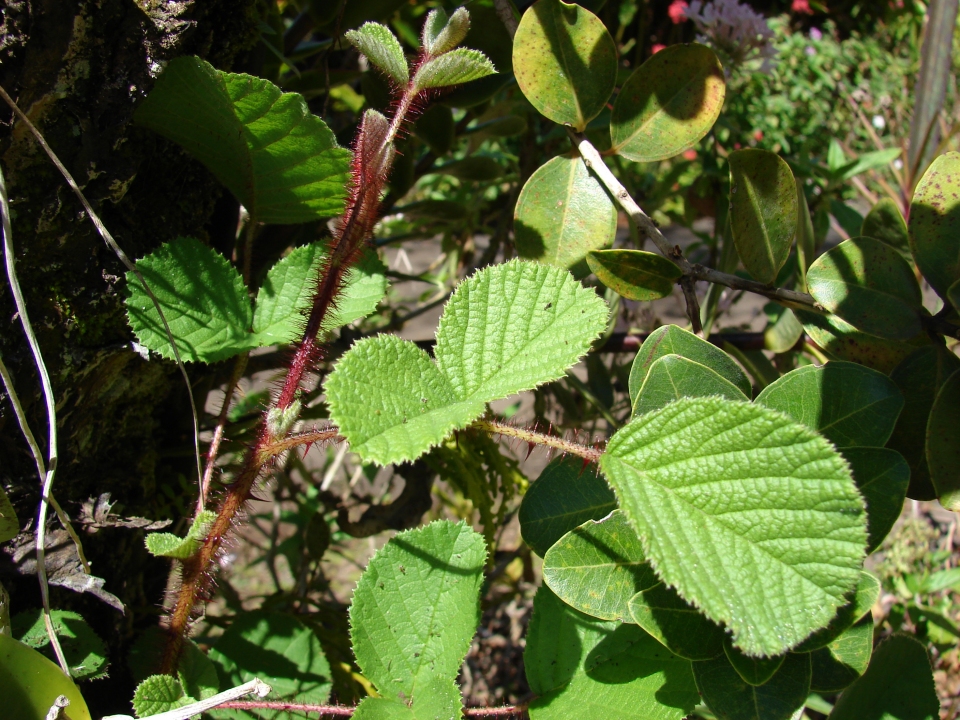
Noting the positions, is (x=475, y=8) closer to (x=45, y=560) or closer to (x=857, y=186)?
(x=45, y=560)

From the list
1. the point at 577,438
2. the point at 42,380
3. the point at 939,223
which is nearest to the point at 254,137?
the point at 42,380

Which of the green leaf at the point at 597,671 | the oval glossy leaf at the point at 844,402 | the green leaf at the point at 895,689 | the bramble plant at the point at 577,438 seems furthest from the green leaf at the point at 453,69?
the green leaf at the point at 895,689

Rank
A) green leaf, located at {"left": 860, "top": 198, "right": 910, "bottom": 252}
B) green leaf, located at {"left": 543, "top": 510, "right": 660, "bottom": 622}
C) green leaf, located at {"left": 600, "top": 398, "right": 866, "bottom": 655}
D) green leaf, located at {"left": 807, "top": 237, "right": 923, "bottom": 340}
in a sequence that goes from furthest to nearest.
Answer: green leaf, located at {"left": 860, "top": 198, "right": 910, "bottom": 252}
green leaf, located at {"left": 807, "top": 237, "right": 923, "bottom": 340}
green leaf, located at {"left": 543, "top": 510, "right": 660, "bottom": 622}
green leaf, located at {"left": 600, "top": 398, "right": 866, "bottom": 655}

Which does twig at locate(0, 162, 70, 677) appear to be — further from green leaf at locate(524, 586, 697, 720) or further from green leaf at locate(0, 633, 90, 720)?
green leaf at locate(524, 586, 697, 720)

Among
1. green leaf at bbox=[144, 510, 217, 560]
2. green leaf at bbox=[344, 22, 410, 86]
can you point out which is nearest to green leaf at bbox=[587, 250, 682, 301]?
green leaf at bbox=[344, 22, 410, 86]

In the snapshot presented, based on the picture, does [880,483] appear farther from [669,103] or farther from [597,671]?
[669,103]

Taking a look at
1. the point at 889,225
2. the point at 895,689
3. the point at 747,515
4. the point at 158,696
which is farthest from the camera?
the point at 889,225

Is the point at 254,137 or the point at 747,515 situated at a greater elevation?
the point at 254,137
